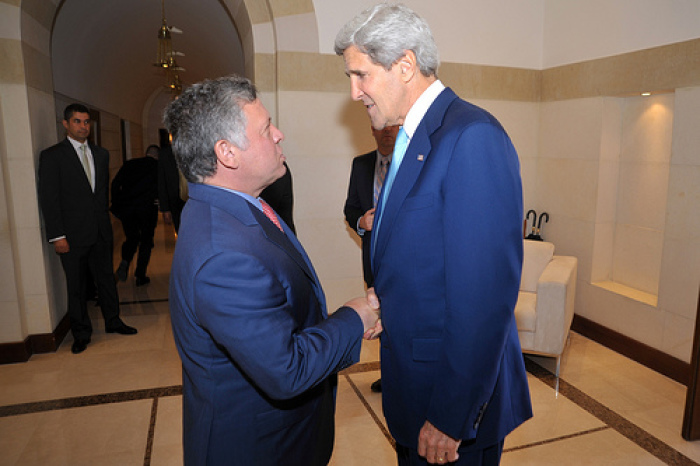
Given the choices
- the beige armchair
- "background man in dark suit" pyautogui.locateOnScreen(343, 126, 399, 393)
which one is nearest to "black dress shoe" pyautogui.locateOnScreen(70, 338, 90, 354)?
"background man in dark suit" pyautogui.locateOnScreen(343, 126, 399, 393)

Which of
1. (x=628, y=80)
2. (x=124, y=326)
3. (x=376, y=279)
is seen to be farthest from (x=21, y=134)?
(x=628, y=80)

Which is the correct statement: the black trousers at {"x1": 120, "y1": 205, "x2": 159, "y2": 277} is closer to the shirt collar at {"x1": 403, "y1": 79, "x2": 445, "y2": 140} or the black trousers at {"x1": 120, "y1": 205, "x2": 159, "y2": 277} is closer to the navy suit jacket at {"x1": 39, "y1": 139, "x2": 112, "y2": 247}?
the navy suit jacket at {"x1": 39, "y1": 139, "x2": 112, "y2": 247}

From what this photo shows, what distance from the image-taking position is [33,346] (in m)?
3.98

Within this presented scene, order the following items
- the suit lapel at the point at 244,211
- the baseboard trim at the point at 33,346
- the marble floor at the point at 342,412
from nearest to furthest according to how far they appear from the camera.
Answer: the suit lapel at the point at 244,211, the marble floor at the point at 342,412, the baseboard trim at the point at 33,346

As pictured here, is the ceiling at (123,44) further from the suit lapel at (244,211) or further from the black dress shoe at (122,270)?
the suit lapel at (244,211)

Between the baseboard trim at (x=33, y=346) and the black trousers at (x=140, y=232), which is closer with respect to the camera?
the baseboard trim at (x=33, y=346)

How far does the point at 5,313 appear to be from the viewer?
12.4ft

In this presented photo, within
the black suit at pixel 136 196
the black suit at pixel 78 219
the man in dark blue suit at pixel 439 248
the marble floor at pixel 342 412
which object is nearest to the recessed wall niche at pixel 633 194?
the marble floor at pixel 342 412

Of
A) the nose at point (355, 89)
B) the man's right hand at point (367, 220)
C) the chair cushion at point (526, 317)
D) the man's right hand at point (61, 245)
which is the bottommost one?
the chair cushion at point (526, 317)

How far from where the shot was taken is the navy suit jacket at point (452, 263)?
3.81 ft

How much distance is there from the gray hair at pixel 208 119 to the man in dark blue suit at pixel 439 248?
0.38 meters

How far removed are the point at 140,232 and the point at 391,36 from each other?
18.8 feet

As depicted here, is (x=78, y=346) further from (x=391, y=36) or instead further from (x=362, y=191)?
(x=391, y=36)

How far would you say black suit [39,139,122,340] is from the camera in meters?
3.85
